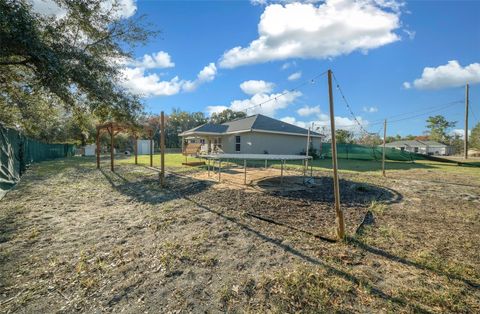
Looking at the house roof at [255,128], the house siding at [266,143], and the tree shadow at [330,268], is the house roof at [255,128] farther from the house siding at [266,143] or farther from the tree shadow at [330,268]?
the tree shadow at [330,268]

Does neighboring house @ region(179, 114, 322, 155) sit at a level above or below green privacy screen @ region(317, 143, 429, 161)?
above

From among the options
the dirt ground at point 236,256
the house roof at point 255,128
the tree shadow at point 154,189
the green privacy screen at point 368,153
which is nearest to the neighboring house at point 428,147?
the green privacy screen at point 368,153

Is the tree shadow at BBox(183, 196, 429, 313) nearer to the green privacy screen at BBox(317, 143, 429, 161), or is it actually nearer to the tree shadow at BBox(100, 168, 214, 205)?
the tree shadow at BBox(100, 168, 214, 205)

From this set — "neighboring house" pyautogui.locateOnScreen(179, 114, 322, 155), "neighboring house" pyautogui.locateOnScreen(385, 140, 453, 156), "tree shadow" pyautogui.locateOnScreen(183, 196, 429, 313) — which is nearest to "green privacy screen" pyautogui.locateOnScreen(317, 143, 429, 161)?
"neighboring house" pyautogui.locateOnScreen(179, 114, 322, 155)

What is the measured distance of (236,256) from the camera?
3207mm

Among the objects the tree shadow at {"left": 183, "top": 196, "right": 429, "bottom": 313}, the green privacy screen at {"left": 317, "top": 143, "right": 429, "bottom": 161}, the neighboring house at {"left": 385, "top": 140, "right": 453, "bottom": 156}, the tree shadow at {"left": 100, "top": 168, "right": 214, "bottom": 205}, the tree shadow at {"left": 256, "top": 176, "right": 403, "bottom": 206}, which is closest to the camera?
the tree shadow at {"left": 183, "top": 196, "right": 429, "bottom": 313}

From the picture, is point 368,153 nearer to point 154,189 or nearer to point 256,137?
point 256,137

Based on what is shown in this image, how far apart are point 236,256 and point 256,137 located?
56.2 ft

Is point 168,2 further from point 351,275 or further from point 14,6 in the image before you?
point 351,275

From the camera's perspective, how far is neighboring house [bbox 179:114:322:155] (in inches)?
792

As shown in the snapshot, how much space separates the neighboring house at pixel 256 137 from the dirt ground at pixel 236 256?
14135 millimetres

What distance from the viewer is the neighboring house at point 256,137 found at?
66.0ft

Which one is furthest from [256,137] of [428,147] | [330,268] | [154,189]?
[428,147]

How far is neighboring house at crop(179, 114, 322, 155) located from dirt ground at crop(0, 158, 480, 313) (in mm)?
14135
